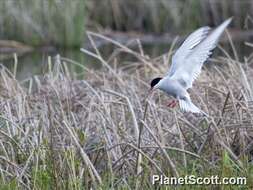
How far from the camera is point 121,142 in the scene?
14.8 feet

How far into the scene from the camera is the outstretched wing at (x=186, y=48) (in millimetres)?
3967

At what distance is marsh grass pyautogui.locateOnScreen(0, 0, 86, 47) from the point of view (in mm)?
12117

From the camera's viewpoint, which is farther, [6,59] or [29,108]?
[6,59]

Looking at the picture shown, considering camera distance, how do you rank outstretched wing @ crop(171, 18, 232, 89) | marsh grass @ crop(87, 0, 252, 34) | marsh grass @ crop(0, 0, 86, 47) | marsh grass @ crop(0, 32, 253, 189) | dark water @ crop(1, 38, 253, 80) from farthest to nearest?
1. marsh grass @ crop(87, 0, 252, 34)
2. marsh grass @ crop(0, 0, 86, 47)
3. dark water @ crop(1, 38, 253, 80)
4. marsh grass @ crop(0, 32, 253, 189)
5. outstretched wing @ crop(171, 18, 232, 89)

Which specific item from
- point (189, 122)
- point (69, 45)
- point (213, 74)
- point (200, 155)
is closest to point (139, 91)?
point (213, 74)

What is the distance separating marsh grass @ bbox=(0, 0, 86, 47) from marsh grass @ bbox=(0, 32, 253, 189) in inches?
253

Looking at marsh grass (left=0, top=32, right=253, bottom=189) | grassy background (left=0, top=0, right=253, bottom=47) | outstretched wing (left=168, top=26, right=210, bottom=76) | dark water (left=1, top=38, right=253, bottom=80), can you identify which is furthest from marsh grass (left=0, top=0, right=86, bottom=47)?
outstretched wing (left=168, top=26, right=210, bottom=76)

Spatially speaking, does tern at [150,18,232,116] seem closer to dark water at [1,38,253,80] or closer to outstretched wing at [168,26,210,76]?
outstretched wing at [168,26,210,76]

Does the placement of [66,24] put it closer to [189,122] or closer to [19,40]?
[19,40]

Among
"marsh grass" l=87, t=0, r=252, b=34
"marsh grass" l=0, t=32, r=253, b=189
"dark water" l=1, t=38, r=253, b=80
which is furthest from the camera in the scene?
"marsh grass" l=87, t=0, r=252, b=34

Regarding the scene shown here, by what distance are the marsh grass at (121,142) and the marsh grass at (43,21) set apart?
6423 millimetres

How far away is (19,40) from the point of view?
40.4ft

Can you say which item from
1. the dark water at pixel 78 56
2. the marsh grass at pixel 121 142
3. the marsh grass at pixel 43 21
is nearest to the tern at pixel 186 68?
the marsh grass at pixel 121 142

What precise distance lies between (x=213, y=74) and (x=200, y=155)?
2062mm
